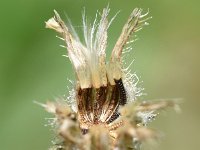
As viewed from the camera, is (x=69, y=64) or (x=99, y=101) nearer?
(x=99, y=101)

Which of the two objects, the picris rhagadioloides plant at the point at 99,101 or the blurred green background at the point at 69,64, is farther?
the blurred green background at the point at 69,64

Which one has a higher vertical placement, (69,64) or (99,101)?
(69,64)

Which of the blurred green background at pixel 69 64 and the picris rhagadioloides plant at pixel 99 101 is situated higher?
the blurred green background at pixel 69 64

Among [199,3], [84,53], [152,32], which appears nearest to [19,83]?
[152,32]

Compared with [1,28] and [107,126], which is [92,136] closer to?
[107,126]
